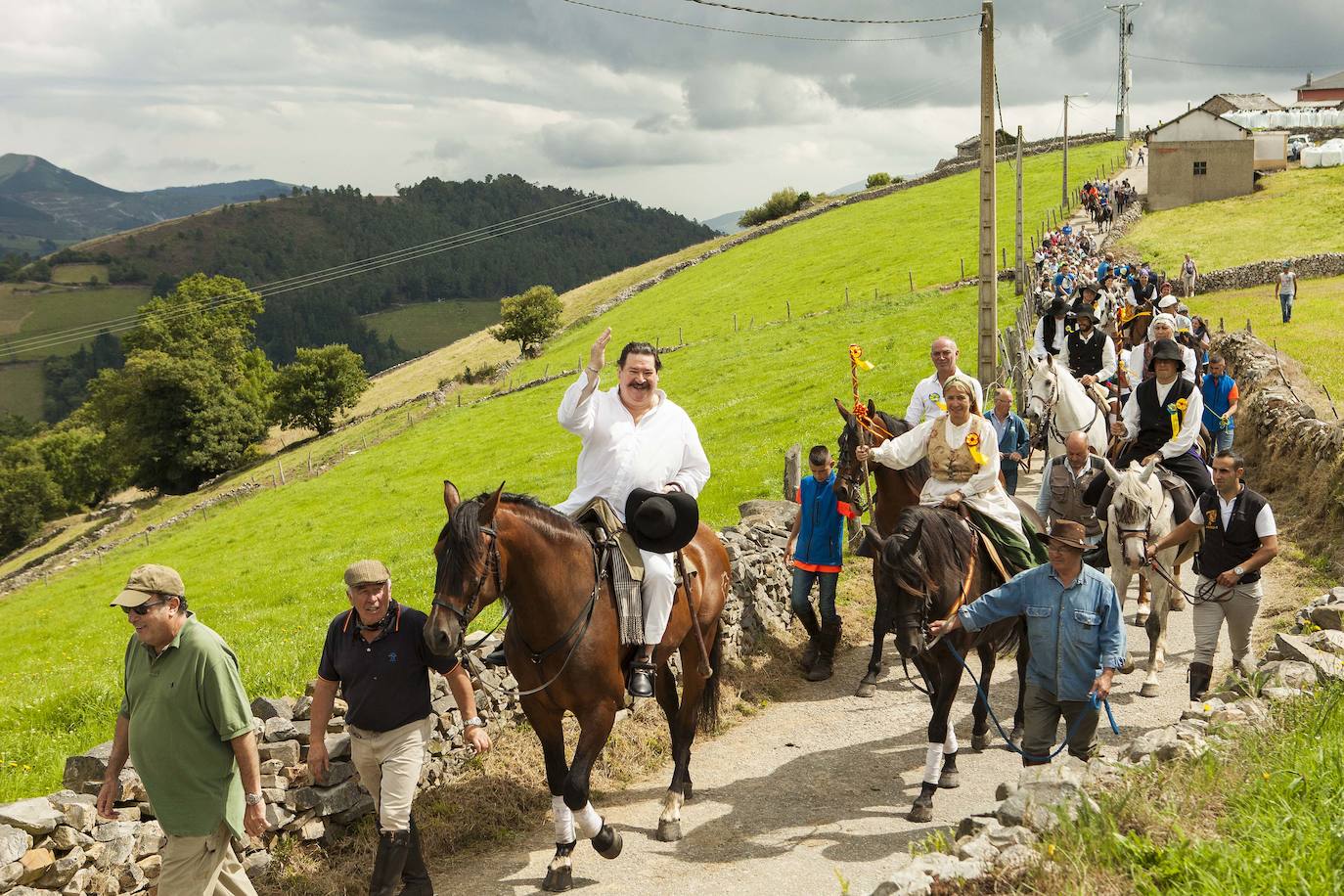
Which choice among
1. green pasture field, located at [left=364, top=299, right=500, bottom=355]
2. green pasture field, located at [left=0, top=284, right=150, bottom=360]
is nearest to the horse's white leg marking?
green pasture field, located at [left=364, top=299, right=500, bottom=355]

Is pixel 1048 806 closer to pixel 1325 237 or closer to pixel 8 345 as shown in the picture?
pixel 1325 237

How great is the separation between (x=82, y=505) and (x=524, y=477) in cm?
7021

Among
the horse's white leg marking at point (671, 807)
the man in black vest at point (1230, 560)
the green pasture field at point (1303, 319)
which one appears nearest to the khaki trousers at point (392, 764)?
the horse's white leg marking at point (671, 807)

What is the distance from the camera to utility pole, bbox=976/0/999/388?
Answer: 1522 centimetres

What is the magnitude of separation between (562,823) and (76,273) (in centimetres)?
22206

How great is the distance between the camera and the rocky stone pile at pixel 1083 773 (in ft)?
16.1

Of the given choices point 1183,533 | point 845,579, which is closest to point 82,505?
point 845,579

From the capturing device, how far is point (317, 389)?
216ft

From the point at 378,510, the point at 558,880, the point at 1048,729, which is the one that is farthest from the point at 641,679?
the point at 378,510

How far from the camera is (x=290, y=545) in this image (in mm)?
25312

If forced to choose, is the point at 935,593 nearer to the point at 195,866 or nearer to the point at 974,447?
the point at 974,447

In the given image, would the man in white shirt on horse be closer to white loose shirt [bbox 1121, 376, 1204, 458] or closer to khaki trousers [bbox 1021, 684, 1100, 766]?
white loose shirt [bbox 1121, 376, 1204, 458]

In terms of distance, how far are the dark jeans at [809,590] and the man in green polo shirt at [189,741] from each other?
21.6 feet

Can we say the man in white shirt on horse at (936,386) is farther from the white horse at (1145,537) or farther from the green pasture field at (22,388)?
the green pasture field at (22,388)
